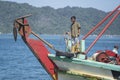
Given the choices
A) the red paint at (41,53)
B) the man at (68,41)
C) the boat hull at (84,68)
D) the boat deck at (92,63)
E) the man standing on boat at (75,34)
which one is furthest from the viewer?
the red paint at (41,53)

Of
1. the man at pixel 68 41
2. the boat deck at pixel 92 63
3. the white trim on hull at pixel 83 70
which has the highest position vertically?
the man at pixel 68 41

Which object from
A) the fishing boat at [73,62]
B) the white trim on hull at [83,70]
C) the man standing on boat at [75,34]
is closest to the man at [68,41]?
the man standing on boat at [75,34]

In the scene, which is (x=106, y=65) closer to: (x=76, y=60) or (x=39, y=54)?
(x=76, y=60)

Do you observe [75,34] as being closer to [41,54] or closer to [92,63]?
[41,54]

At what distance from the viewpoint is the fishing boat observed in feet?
41.4

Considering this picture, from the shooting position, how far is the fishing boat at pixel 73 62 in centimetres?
1262

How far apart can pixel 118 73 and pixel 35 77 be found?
60.7 feet

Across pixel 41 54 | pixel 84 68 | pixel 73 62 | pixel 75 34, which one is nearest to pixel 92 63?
pixel 84 68

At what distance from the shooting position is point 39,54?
14.4 metres

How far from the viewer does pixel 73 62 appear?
1319 centimetres

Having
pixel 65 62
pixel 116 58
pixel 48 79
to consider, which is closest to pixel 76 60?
pixel 65 62

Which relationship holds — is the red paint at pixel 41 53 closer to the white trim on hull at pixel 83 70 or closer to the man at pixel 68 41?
the white trim on hull at pixel 83 70

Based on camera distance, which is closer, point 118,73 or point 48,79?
point 118,73

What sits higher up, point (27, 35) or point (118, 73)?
point (27, 35)
